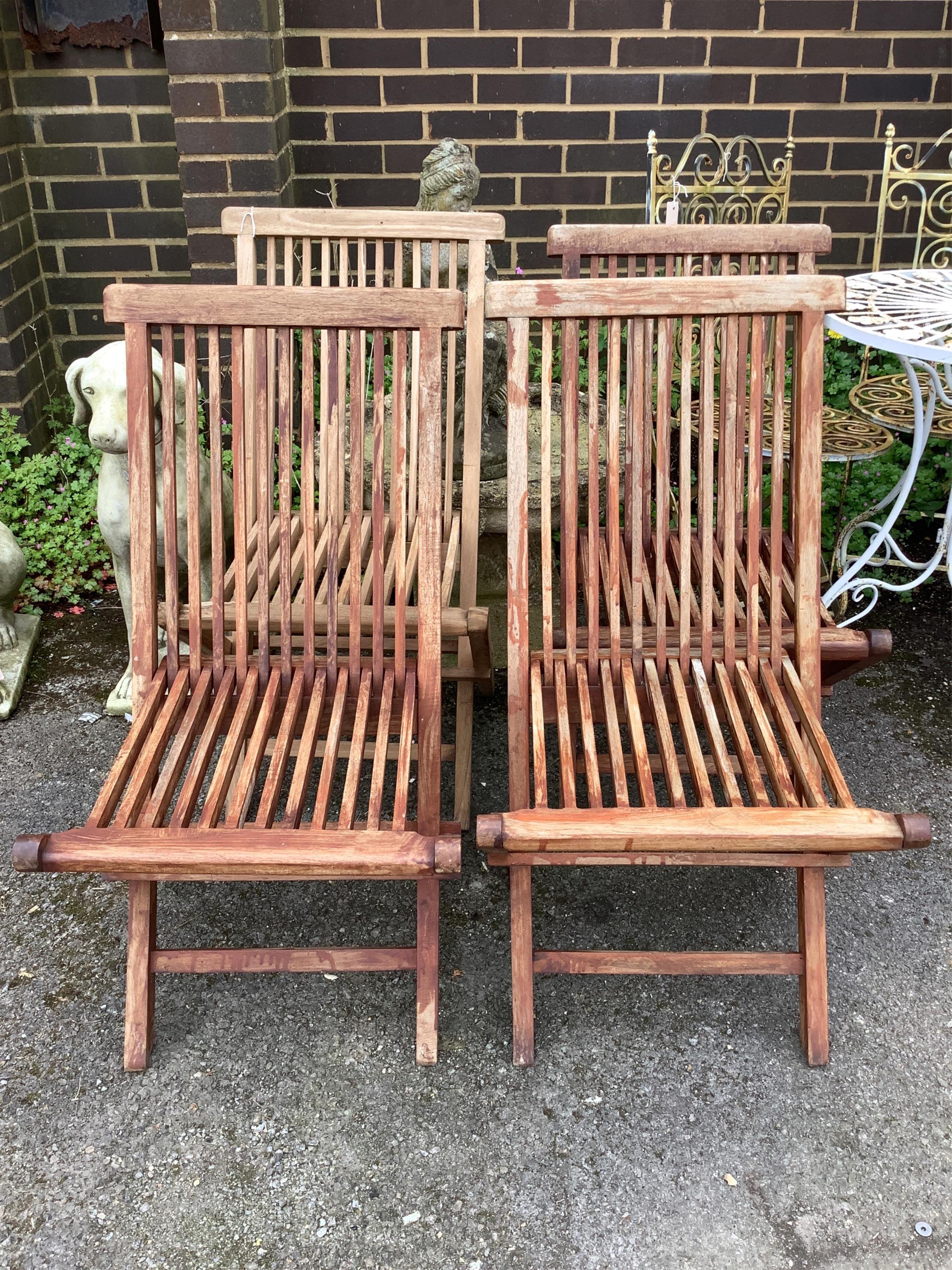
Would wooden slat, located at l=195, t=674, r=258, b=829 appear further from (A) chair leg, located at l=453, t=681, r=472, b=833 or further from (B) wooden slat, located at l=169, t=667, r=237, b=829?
(A) chair leg, located at l=453, t=681, r=472, b=833

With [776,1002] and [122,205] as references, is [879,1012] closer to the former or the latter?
[776,1002]

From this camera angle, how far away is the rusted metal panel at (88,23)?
4.16 m

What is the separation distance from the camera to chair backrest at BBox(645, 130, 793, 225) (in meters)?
3.83

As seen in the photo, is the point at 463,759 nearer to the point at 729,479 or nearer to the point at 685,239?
the point at 729,479

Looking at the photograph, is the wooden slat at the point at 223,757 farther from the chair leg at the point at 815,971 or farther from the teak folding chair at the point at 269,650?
the chair leg at the point at 815,971

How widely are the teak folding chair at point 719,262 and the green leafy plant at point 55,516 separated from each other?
2271 millimetres

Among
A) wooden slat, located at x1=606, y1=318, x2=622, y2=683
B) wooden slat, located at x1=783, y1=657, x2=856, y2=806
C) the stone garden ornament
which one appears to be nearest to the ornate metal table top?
wooden slat, located at x1=606, y1=318, x2=622, y2=683

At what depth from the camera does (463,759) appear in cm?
277

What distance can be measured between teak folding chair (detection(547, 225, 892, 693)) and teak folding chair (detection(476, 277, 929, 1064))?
95mm

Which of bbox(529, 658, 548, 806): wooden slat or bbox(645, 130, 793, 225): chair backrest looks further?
bbox(645, 130, 793, 225): chair backrest

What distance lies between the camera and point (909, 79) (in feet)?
14.8

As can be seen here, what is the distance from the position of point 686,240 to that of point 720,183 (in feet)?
6.46

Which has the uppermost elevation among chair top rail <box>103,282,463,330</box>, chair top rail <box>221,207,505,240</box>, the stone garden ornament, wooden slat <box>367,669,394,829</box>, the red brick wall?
the red brick wall

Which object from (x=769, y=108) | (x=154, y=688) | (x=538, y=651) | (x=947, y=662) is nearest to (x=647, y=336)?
(x=538, y=651)
